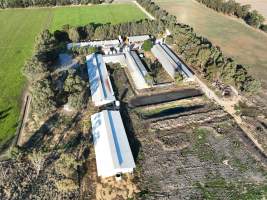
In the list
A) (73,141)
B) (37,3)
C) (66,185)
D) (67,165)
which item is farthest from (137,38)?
(66,185)

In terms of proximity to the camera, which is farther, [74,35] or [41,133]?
[74,35]

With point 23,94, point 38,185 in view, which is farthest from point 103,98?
point 38,185

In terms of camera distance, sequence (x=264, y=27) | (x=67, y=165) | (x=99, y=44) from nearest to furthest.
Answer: (x=67, y=165), (x=99, y=44), (x=264, y=27)

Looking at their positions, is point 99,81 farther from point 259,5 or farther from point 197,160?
point 259,5

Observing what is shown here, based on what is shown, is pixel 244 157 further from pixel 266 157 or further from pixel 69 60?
pixel 69 60

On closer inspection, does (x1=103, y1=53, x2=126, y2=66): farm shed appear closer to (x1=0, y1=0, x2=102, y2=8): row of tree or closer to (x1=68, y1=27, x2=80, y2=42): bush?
(x1=68, y1=27, x2=80, y2=42): bush

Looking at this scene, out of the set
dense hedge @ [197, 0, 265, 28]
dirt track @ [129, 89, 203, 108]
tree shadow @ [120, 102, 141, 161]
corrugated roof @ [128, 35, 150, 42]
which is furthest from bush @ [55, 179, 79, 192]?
dense hedge @ [197, 0, 265, 28]
